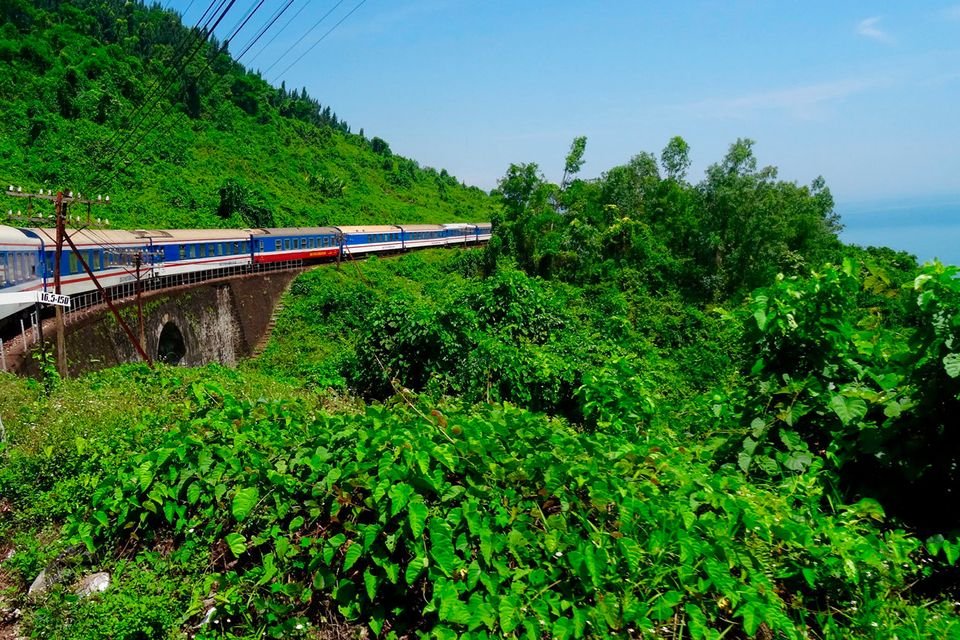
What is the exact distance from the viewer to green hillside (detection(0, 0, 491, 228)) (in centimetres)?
3281

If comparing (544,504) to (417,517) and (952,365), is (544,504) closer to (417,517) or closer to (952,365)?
(417,517)

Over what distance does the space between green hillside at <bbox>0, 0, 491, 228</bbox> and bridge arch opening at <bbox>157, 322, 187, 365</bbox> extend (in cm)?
966

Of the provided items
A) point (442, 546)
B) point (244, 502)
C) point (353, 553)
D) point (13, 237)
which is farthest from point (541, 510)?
point (13, 237)

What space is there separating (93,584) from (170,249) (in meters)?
20.6

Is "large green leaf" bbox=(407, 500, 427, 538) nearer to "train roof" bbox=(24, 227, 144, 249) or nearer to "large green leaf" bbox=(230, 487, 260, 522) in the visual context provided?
"large green leaf" bbox=(230, 487, 260, 522)

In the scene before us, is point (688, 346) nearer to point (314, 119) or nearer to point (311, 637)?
point (311, 637)

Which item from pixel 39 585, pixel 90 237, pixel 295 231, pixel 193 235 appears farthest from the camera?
pixel 295 231

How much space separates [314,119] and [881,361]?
7967cm

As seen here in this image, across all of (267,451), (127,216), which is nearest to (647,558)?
(267,451)

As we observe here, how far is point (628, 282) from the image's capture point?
22297 mm

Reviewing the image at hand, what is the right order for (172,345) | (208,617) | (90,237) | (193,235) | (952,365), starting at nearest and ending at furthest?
(952,365) < (208,617) < (90,237) < (172,345) < (193,235)

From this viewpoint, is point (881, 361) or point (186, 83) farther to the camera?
point (186, 83)

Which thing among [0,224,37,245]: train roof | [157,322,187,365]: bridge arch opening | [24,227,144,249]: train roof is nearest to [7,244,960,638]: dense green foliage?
[0,224,37,245]: train roof

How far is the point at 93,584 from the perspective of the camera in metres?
3.22
